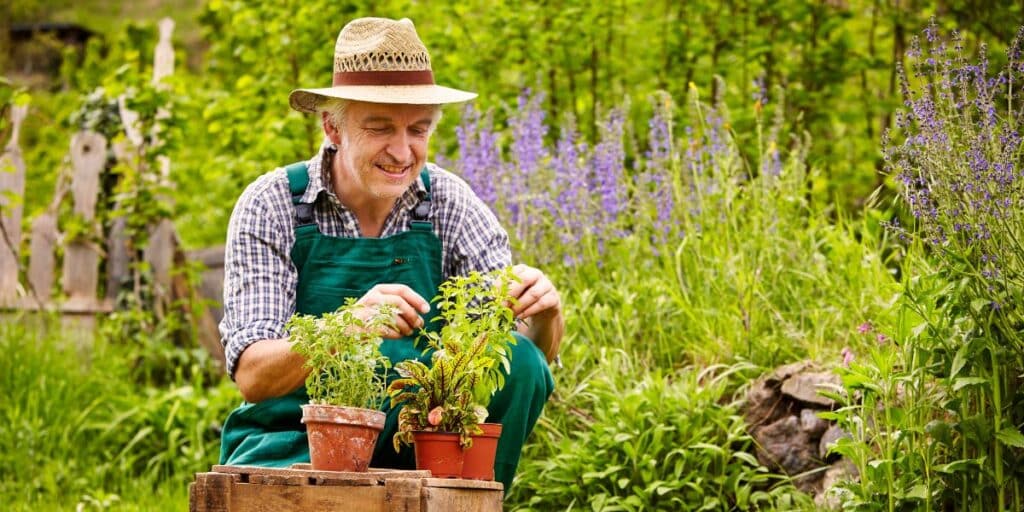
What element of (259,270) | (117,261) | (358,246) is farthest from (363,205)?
(117,261)

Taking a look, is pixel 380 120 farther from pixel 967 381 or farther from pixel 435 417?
pixel 967 381

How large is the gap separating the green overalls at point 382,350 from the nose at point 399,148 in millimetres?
271

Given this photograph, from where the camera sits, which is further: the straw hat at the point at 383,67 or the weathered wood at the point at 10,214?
the weathered wood at the point at 10,214

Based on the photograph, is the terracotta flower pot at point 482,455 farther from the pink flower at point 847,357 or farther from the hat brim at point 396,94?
the pink flower at point 847,357

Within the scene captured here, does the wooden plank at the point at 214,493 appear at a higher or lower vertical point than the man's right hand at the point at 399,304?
lower

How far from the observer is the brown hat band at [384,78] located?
9.58ft

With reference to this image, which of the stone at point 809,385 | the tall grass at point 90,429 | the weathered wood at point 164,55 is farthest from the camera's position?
the weathered wood at point 164,55

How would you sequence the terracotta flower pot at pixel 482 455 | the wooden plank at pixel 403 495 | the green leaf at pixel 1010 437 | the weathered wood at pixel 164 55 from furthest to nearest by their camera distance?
the weathered wood at pixel 164 55 < the green leaf at pixel 1010 437 < the terracotta flower pot at pixel 482 455 < the wooden plank at pixel 403 495

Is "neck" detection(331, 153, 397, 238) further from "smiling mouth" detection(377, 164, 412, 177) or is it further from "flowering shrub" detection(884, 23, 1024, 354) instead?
"flowering shrub" detection(884, 23, 1024, 354)

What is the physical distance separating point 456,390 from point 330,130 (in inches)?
37.6

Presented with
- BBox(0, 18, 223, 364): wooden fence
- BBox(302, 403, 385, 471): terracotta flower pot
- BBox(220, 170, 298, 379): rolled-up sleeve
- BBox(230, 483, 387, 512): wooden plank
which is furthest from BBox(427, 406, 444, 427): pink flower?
BBox(0, 18, 223, 364): wooden fence

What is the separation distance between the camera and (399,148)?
291 centimetres

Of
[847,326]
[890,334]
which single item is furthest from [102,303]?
[890,334]

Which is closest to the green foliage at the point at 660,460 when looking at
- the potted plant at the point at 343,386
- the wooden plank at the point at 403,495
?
Answer: the potted plant at the point at 343,386
